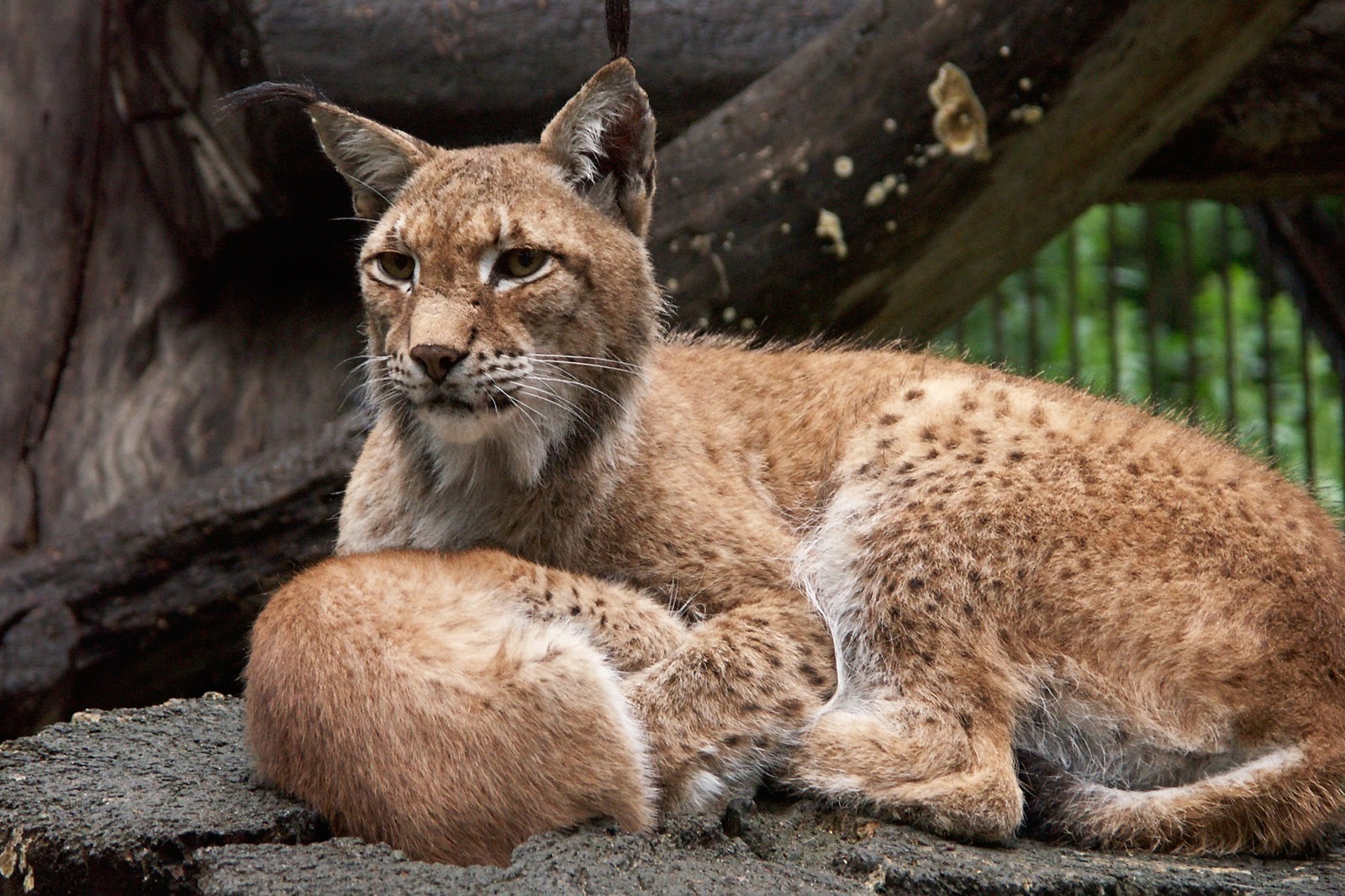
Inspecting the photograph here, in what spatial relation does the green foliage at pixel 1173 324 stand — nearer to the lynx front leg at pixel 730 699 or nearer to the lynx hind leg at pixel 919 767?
the lynx front leg at pixel 730 699

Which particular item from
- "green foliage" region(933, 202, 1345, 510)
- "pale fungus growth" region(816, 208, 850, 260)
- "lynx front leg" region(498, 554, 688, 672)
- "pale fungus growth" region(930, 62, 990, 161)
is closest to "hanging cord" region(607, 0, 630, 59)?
"lynx front leg" region(498, 554, 688, 672)

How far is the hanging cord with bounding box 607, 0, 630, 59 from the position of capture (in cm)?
439

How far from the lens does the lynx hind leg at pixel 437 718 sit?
3348mm

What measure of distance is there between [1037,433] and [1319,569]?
2.88 ft

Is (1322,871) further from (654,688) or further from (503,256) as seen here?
(503,256)

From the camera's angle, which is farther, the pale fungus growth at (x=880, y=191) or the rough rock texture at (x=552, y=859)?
the pale fungus growth at (x=880, y=191)

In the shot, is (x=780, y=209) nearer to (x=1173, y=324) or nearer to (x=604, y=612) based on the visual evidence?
(x=604, y=612)

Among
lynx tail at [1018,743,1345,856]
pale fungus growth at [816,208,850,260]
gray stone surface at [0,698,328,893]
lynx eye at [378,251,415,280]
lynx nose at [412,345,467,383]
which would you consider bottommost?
gray stone surface at [0,698,328,893]

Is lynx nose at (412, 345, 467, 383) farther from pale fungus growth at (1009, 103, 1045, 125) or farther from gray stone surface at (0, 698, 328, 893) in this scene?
pale fungus growth at (1009, 103, 1045, 125)

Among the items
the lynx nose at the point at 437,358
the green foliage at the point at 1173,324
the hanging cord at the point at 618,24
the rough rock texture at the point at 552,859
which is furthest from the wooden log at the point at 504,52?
the green foliage at the point at 1173,324

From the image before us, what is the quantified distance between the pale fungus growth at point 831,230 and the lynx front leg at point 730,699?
2.50m

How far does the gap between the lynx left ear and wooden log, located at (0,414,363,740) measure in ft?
6.93

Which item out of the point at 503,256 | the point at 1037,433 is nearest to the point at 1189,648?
the point at 1037,433

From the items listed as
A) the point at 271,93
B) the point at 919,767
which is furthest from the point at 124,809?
the point at 271,93
